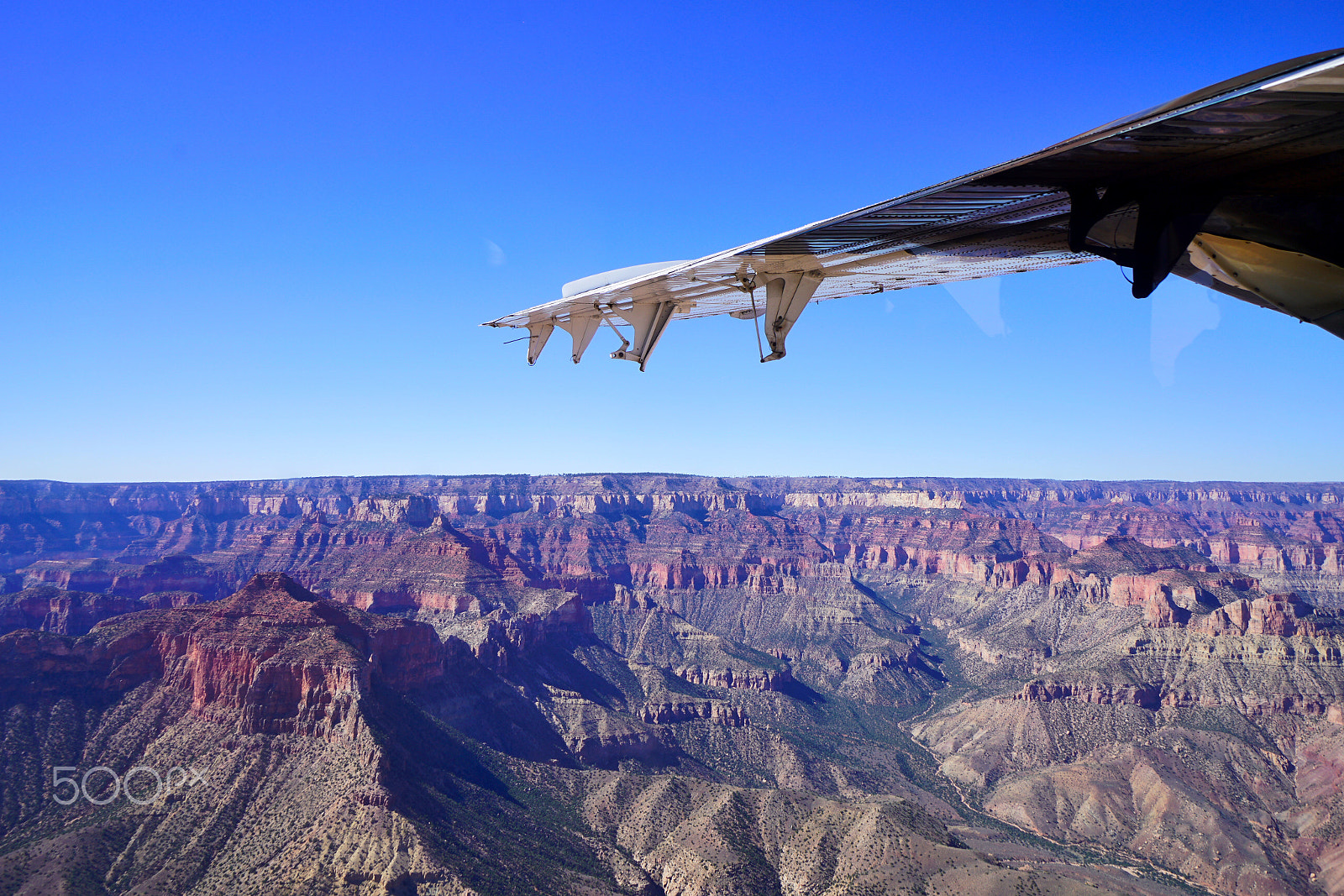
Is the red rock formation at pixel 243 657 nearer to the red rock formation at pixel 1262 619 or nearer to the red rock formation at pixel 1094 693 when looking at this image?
the red rock formation at pixel 1094 693

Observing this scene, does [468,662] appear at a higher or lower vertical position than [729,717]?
higher

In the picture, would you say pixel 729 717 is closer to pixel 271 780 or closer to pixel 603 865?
pixel 603 865

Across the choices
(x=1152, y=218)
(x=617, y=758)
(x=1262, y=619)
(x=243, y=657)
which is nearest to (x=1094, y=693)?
(x=1262, y=619)

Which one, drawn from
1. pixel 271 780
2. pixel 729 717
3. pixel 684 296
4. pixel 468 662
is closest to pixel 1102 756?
pixel 729 717

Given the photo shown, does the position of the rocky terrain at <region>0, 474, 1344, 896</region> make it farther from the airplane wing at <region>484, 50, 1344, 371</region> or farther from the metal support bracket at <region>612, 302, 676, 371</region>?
the airplane wing at <region>484, 50, 1344, 371</region>

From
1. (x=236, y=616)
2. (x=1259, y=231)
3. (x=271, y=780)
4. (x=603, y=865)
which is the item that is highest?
(x=1259, y=231)

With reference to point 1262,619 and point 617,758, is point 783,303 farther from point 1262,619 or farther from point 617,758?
point 1262,619

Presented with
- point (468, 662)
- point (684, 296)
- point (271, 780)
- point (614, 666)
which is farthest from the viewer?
point (614, 666)
